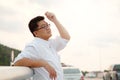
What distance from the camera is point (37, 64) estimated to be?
11.8 ft

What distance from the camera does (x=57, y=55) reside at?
13.4 feet

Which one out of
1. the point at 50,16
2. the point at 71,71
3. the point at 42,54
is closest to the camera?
the point at 42,54

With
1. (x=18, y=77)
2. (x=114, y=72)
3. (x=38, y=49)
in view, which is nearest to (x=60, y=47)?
(x=38, y=49)

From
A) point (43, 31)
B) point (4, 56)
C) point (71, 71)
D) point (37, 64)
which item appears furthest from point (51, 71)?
point (4, 56)

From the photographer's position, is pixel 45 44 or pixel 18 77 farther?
pixel 45 44

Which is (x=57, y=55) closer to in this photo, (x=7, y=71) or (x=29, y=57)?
(x=29, y=57)

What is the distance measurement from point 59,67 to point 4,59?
7214cm

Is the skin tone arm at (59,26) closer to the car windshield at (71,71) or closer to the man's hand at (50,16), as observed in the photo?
the man's hand at (50,16)

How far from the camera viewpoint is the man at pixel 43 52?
3.63 metres

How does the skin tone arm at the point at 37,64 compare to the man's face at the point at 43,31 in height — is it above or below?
below

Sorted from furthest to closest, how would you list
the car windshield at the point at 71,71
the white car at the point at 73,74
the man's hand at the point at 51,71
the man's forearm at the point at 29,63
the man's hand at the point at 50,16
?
the car windshield at the point at 71,71, the white car at the point at 73,74, the man's hand at the point at 50,16, the man's hand at the point at 51,71, the man's forearm at the point at 29,63

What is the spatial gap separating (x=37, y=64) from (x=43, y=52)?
0.25 m

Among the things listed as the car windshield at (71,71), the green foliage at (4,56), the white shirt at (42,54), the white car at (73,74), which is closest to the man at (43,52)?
the white shirt at (42,54)

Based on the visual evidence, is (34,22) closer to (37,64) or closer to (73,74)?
(37,64)
